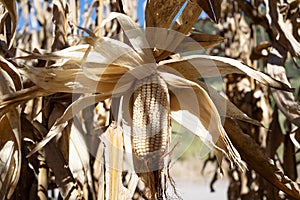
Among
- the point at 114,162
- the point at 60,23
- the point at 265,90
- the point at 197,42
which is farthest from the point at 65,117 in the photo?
the point at 265,90

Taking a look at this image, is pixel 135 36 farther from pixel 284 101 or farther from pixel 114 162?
pixel 284 101

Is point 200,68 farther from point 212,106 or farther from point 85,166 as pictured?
point 85,166

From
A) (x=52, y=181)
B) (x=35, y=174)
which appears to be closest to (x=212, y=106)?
(x=35, y=174)

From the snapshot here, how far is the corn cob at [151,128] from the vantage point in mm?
494

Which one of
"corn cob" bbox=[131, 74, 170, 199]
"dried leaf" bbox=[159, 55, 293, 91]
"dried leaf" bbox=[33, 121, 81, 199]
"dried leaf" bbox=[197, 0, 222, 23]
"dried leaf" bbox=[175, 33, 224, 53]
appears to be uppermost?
"dried leaf" bbox=[197, 0, 222, 23]

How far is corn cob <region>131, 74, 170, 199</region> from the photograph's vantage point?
0.49 m

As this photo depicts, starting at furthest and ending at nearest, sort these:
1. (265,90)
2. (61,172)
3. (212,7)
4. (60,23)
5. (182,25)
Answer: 1. (265,90)
2. (60,23)
3. (61,172)
4. (182,25)
5. (212,7)

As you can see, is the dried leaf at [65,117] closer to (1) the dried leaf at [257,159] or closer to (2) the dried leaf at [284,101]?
(1) the dried leaf at [257,159]

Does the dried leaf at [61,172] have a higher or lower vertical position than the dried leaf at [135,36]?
lower

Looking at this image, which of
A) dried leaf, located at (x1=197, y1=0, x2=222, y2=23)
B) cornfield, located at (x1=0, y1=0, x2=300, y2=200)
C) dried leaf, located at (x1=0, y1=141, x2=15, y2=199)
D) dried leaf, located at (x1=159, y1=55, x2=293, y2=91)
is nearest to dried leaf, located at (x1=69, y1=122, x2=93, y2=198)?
cornfield, located at (x1=0, y1=0, x2=300, y2=200)

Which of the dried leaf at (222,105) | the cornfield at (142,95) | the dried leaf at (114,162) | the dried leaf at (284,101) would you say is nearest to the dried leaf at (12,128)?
the cornfield at (142,95)

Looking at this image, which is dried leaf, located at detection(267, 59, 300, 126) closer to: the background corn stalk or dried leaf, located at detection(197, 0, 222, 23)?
the background corn stalk

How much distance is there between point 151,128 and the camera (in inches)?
19.4

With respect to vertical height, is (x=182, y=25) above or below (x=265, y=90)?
above
